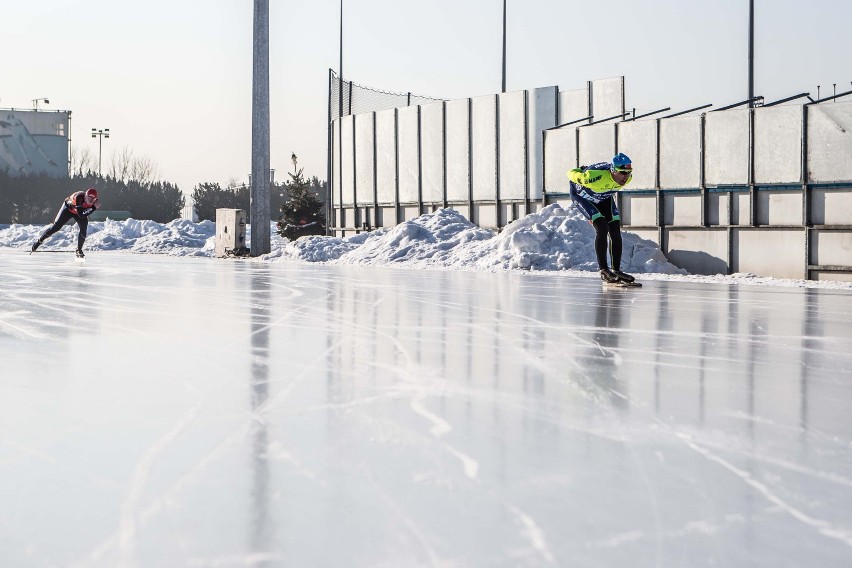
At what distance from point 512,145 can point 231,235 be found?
353 inches

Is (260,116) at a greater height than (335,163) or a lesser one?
greater

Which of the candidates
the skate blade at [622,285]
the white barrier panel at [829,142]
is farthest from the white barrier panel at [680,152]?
the skate blade at [622,285]

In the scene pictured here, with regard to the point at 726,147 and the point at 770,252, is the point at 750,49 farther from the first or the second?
the point at 770,252

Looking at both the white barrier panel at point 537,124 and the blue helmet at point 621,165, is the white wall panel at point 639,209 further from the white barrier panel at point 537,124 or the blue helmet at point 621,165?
the blue helmet at point 621,165

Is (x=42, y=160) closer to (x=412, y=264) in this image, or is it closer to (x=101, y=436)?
(x=412, y=264)

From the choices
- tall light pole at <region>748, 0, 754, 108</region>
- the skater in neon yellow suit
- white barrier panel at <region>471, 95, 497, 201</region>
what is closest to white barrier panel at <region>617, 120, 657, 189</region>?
tall light pole at <region>748, 0, 754, 108</region>

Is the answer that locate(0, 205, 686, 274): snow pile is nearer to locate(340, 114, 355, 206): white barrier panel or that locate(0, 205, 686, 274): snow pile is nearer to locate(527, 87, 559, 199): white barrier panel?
locate(527, 87, 559, 199): white barrier panel

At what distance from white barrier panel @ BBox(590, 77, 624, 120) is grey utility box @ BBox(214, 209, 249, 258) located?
34.9ft

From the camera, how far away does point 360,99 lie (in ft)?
99.7

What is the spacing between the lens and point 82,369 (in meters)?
5.86

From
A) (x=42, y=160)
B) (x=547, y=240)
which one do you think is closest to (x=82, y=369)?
(x=547, y=240)

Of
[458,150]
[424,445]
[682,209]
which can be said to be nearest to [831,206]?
[682,209]

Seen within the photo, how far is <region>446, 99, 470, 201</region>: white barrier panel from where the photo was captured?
25891 millimetres

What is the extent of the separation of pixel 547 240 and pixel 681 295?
25.6ft
